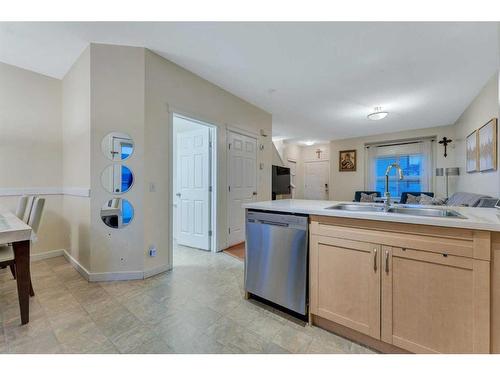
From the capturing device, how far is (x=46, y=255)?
310cm

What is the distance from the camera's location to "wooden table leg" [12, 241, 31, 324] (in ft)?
5.47

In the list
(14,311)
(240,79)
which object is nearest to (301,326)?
(14,311)

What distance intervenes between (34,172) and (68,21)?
2039 millimetres

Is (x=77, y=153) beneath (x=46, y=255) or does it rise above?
above

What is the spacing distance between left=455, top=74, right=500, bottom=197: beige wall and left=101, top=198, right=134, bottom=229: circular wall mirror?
4420 mm

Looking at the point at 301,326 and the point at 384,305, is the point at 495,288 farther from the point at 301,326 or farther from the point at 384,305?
the point at 301,326

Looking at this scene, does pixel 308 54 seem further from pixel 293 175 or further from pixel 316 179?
pixel 316 179

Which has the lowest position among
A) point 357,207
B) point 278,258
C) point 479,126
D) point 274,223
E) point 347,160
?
point 278,258

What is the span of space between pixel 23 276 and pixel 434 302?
276 centimetres

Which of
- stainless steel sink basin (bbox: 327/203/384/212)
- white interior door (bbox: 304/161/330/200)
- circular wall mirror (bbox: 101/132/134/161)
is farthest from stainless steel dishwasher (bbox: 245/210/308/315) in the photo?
white interior door (bbox: 304/161/330/200)

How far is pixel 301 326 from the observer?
167 cm

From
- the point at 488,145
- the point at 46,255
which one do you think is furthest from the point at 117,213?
the point at 488,145

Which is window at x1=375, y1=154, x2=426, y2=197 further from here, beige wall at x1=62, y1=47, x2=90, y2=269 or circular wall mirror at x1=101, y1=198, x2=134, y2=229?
beige wall at x1=62, y1=47, x2=90, y2=269

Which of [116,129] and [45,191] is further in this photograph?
[45,191]
